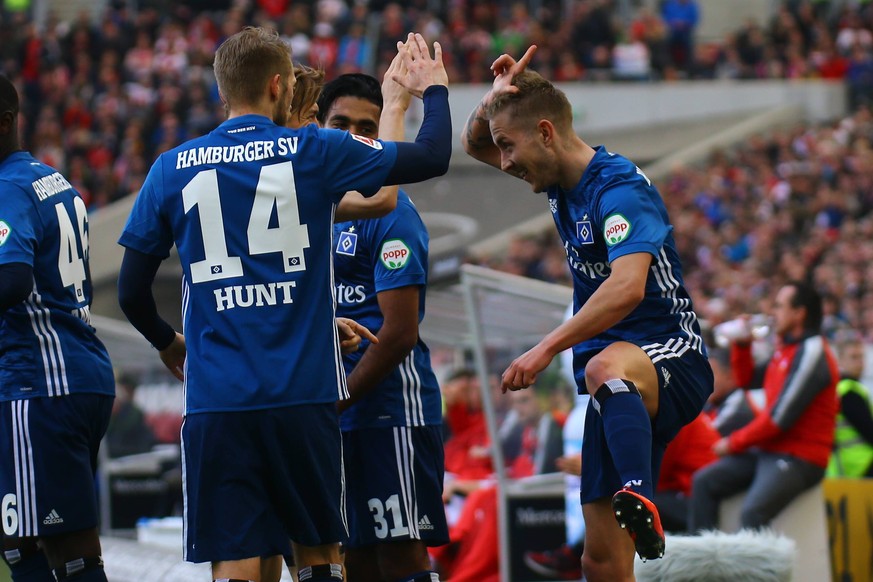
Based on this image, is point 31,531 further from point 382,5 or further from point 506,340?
point 382,5

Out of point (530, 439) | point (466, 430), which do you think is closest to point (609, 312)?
point (530, 439)

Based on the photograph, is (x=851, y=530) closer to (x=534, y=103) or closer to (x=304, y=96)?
(x=534, y=103)

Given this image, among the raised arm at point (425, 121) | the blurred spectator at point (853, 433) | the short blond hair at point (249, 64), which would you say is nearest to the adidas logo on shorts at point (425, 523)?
the raised arm at point (425, 121)

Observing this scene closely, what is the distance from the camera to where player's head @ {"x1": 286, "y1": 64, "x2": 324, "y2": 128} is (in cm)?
539

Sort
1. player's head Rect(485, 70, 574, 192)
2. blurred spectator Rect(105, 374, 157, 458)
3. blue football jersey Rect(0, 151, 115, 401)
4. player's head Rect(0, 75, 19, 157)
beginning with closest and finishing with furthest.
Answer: player's head Rect(485, 70, 574, 192)
blue football jersey Rect(0, 151, 115, 401)
player's head Rect(0, 75, 19, 157)
blurred spectator Rect(105, 374, 157, 458)

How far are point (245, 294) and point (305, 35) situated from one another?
24178 mm

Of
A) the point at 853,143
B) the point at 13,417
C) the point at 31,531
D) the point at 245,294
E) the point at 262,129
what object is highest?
the point at 853,143

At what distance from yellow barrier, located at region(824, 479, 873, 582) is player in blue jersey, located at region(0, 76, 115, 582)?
15.9 feet

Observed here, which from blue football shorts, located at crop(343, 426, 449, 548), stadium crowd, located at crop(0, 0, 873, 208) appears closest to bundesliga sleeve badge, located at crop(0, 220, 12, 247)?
blue football shorts, located at crop(343, 426, 449, 548)

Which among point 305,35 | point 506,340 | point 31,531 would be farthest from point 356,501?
point 305,35

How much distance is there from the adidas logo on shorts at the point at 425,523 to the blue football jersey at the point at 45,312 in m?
1.35

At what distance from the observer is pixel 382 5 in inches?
1160

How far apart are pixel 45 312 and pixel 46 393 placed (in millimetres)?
304

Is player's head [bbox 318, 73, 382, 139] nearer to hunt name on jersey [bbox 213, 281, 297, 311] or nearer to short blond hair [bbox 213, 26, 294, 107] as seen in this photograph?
short blond hair [bbox 213, 26, 294, 107]
